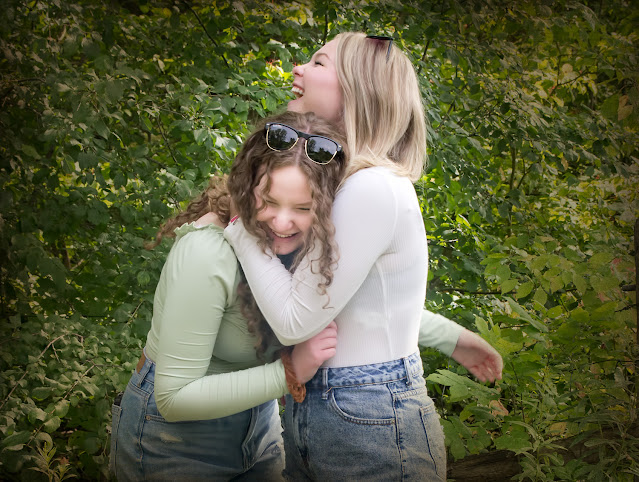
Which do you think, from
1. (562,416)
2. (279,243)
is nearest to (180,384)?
(279,243)

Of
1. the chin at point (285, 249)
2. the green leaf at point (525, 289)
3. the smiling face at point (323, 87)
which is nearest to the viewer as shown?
the chin at point (285, 249)

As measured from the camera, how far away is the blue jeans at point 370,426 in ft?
4.49

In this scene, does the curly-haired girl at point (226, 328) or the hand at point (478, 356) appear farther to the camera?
the hand at point (478, 356)

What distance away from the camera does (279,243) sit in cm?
145

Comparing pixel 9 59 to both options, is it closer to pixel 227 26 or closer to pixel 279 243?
pixel 227 26

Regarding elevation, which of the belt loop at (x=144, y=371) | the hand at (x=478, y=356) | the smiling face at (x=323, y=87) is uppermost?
the smiling face at (x=323, y=87)

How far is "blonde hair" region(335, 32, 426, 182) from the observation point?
1.53 m

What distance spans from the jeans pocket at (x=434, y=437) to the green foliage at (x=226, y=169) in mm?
609

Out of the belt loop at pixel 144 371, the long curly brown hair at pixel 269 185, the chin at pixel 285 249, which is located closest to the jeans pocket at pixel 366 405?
the long curly brown hair at pixel 269 185

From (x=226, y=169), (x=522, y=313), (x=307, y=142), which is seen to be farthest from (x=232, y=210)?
(x=226, y=169)

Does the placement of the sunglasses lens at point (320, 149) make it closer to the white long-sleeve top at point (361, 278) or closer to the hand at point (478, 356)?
the white long-sleeve top at point (361, 278)

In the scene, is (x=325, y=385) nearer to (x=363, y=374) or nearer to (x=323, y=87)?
(x=363, y=374)

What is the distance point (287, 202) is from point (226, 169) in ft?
5.58

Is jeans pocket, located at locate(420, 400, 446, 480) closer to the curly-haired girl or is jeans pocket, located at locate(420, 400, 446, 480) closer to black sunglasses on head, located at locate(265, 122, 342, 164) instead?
the curly-haired girl
